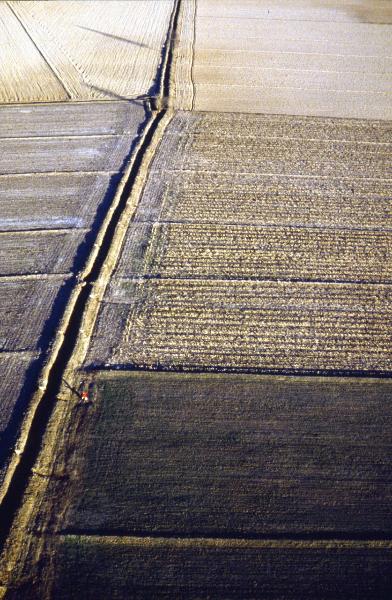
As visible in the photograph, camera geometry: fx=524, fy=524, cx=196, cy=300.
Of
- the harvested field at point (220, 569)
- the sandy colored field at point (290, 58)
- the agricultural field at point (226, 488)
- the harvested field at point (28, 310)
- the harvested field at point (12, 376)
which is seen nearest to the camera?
the harvested field at point (220, 569)

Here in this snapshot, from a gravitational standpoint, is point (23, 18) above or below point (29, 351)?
above

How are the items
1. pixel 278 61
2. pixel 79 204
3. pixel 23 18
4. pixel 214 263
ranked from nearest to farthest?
1. pixel 214 263
2. pixel 79 204
3. pixel 278 61
4. pixel 23 18

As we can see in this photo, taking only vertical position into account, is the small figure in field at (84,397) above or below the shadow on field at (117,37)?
below

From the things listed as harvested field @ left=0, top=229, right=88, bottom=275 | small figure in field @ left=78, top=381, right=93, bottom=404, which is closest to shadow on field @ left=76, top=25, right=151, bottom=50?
harvested field @ left=0, top=229, right=88, bottom=275

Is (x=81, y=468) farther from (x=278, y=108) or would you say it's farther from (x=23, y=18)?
(x=23, y=18)

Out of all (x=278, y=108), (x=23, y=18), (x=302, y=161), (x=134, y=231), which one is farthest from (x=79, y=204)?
(x=23, y=18)

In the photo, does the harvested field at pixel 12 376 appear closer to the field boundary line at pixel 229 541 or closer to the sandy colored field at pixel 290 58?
the field boundary line at pixel 229 541

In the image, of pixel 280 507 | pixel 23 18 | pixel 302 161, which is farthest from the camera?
pixel 23 18

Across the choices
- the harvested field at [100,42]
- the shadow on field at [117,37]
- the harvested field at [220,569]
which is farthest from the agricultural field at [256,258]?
the shadow on field at [117,37]
